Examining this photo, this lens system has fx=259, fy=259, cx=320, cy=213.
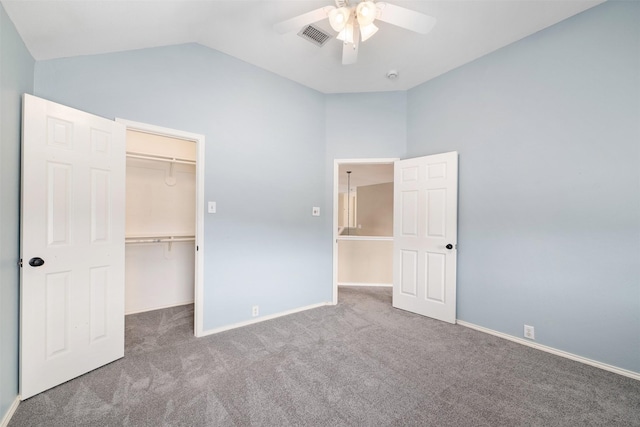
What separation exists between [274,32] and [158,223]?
8.74 ft

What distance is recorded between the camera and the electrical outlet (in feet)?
7.98

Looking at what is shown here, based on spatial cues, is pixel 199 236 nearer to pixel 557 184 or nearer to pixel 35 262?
pixel 35 262

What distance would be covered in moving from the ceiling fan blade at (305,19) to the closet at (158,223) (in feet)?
6.97

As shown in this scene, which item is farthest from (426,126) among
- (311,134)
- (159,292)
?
(159,292)

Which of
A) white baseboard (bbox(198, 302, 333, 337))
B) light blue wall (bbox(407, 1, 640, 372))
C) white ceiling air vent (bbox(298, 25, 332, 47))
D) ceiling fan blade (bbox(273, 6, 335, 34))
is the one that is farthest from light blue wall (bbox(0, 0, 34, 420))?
light blue wall (bbox(407, 1, 640, 372))

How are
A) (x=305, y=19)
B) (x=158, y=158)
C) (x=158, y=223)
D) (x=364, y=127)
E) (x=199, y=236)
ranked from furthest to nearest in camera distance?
(x=364, y=127)
(x=158, y=223)
(x=158, y=158)
(x=199, y=236)
(x=305, y=19)

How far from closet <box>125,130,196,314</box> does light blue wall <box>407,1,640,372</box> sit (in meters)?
3.46

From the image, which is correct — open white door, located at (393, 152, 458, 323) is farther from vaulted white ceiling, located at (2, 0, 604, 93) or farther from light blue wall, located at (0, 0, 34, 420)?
light blue wall, located at (0, 0, 34, 420)

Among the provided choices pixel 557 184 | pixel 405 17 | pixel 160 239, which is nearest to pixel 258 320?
pixel 160 239

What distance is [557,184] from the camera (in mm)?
2312

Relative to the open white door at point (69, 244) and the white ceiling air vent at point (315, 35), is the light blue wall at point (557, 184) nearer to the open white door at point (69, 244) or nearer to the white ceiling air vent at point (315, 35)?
the white ceiling air vent at point (315, 35)

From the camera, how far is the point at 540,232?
7.89 feet

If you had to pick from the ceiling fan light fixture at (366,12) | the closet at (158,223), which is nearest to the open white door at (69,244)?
the closet at (158,223)

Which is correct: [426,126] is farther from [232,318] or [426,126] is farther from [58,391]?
[58,391]
